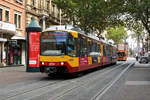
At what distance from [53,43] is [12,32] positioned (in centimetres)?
1465

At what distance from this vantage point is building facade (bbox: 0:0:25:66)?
28953 millimetres

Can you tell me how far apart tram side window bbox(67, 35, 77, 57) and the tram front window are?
11.9 inches

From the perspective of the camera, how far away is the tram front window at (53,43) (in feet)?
51.0

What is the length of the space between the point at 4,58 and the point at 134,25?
16987 millimetres

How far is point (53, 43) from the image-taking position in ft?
51.3

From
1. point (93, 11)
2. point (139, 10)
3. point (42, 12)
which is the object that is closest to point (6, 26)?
point (42, 12)

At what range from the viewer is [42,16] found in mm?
38500

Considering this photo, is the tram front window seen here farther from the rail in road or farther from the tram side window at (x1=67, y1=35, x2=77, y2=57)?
the rail in road

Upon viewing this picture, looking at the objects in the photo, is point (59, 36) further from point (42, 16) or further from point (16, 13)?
point (42, 16)

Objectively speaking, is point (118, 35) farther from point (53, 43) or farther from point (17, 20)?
point (53, 43)

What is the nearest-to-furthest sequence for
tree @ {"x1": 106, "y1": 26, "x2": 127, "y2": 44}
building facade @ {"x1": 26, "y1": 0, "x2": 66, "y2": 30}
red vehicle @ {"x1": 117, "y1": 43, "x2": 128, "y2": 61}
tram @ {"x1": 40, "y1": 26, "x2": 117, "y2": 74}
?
1. tram @ {"x1": 40, "y1": 26, "x2": 117, "y2": 74}
2. building facade @ {"x1": 26, "y1": 0, "x2": 66, "y2": 30}
3. red vehicle @ {"x1": 117, "y1": 43, "x2": 128, "y2": 61}
4. tree @ {"x1": 106, "y1": 26, "x2": 127, "y2": 44}

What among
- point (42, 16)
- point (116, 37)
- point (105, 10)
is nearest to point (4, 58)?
point (42, 16)

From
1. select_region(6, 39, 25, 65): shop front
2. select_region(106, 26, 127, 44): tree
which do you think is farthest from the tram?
select_region(106, 26, 127, 44): tree

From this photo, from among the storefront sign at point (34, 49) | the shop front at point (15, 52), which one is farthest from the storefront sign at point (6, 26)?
the storefront sign at point (34, 49)
